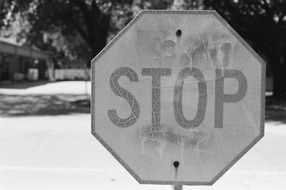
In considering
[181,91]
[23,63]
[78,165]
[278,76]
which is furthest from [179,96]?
[23,63]

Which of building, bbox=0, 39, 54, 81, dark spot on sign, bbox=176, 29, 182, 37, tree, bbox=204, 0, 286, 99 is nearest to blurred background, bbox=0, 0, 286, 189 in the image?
tree, bbox=204, 0, 286, 99

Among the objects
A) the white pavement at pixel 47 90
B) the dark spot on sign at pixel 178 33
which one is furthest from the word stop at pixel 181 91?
the white pavement at pixel 47 90

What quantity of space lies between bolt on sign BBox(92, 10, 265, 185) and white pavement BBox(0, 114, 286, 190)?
213 centimetres

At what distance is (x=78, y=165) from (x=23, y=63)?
54.5 metres

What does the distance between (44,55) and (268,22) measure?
155 feet

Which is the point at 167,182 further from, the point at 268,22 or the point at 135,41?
the point at 268,22

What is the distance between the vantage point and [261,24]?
24609 millimetres

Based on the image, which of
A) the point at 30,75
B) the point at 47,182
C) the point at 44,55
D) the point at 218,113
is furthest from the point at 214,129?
the point at 44,55

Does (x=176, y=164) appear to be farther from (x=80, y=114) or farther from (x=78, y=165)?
(x=80, y=114)

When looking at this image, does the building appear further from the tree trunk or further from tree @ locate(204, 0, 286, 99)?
the tree trunk

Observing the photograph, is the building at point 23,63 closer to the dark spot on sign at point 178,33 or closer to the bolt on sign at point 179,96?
the bolt on sign at point 179,96

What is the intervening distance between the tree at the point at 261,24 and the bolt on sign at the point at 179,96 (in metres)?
22.0

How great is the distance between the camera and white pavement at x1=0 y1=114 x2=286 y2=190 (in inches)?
253

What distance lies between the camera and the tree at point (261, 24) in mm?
24312
